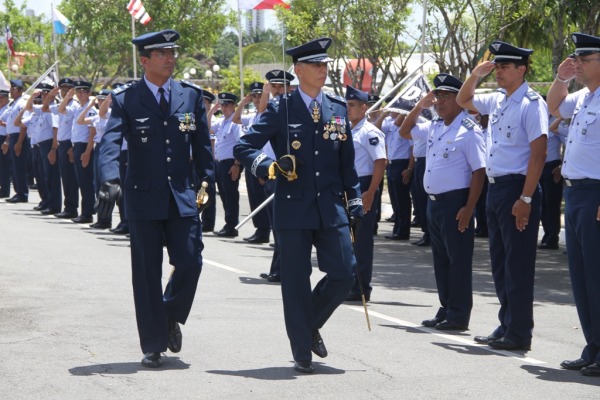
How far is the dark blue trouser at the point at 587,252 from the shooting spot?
26.0 ft

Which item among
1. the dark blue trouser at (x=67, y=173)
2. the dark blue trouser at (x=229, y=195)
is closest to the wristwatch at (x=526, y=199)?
the dark blue trouser at (x=229, y=195)

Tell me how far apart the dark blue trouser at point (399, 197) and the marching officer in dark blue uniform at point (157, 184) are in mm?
10010

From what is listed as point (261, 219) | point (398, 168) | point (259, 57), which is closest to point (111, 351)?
point (261, 219)

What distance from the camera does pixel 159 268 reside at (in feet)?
26.2

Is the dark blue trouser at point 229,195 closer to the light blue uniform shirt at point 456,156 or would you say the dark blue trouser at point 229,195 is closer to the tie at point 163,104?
the light blue uniform shirt at point 456,156

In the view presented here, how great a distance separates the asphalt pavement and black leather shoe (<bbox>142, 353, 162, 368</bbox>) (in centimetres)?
7

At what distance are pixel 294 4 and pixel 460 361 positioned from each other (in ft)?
69.4

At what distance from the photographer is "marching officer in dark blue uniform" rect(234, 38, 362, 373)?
781 centimetres

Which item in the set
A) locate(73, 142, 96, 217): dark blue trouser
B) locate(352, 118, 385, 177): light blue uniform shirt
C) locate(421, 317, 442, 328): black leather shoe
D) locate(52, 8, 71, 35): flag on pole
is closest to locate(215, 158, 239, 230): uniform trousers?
locate(73, 142, 96, 217): dark blue trouser

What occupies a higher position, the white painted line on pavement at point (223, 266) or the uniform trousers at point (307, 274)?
the uniform trousers at point (307, 274)

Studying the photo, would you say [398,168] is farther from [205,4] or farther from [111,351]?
[205,4]

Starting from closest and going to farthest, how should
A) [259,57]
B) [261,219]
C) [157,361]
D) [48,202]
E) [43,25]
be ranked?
[157,361] → [261,219] → [48,202] → [43,25] → [259,57]

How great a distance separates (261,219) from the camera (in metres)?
16.7

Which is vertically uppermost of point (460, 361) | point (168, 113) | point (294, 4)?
point (294, 4)
